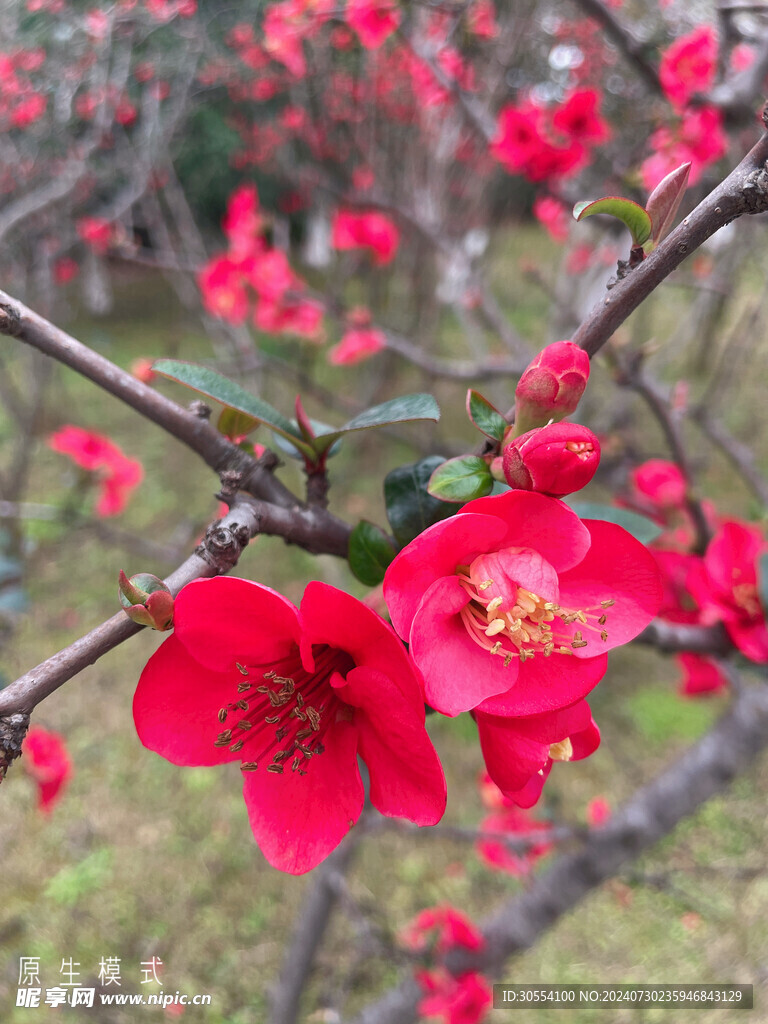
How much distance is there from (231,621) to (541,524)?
16cm

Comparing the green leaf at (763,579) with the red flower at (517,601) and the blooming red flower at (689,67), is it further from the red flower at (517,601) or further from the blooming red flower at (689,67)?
the blooming red flower at (689,67)

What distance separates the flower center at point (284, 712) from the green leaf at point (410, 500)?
0.09m

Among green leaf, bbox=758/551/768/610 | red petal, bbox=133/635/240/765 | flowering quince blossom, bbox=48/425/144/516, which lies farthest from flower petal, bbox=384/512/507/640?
flowering quince blossom, bbox=48/425/144/516

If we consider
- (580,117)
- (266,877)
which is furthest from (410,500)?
(266,877)

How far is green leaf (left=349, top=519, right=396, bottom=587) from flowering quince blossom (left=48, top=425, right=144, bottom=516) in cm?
145

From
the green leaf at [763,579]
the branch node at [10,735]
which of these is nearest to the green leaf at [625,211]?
the branch node at [10,735]

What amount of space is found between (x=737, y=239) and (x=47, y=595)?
2909mm

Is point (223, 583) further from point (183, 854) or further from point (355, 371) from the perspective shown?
point (355, 371)

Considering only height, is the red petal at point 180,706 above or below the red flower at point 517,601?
below

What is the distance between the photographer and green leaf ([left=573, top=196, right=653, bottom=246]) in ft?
1.07

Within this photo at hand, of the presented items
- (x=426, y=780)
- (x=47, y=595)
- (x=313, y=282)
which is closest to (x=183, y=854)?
(x=47, y=595)

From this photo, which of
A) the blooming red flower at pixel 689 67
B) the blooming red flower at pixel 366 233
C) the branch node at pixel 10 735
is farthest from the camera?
the blooming red flower at pixel 366 233

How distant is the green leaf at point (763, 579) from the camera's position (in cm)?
66

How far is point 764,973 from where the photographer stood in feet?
4.66
